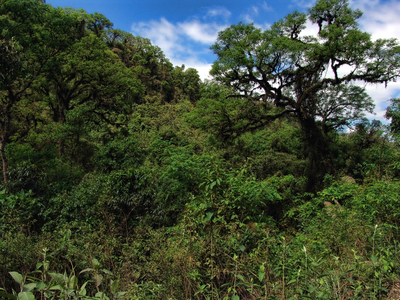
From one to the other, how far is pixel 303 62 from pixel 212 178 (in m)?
10.7

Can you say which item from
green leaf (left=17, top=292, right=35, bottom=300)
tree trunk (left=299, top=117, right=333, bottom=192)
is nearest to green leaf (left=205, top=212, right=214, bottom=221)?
green leaf (left=17, top=292, right=35, bottom=300)

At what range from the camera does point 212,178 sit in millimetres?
2736

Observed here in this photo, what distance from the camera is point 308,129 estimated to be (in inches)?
458

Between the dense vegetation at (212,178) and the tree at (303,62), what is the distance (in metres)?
0.06

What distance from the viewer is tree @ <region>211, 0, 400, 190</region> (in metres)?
10.0

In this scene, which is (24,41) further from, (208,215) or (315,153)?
(315,153)

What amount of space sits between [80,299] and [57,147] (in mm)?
11456

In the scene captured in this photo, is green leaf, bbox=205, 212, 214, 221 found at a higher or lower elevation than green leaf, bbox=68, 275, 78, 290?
higher

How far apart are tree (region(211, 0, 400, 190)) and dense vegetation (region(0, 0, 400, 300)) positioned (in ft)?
0.21

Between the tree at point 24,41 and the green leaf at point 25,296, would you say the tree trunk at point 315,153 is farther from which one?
the green leaf at point 25,296

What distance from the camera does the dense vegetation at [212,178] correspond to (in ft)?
8.01

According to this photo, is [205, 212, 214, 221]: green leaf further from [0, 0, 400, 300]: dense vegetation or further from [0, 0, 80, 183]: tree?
[0, 0, 80, 183]: tree

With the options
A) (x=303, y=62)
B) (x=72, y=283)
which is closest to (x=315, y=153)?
(x=303, y=62)

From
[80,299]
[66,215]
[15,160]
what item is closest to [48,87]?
[15,160]
